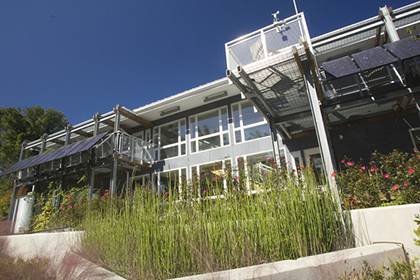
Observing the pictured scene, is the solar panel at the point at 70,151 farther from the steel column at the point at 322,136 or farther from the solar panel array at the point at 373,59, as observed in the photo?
the solar panel array at the point at 373,59

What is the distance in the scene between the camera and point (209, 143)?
1072cm

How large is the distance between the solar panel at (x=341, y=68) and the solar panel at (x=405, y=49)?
0.81 meters

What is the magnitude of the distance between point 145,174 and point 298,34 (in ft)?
30.6

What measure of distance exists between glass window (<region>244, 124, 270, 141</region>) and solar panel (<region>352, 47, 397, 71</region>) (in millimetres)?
4549

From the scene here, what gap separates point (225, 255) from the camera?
2.74 meters

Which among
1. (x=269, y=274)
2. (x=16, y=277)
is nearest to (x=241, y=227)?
(x=269, y=274)

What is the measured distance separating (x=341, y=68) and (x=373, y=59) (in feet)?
2.17

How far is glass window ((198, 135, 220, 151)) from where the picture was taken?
1051cm

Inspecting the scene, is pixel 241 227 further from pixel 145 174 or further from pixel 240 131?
pixel 145 174

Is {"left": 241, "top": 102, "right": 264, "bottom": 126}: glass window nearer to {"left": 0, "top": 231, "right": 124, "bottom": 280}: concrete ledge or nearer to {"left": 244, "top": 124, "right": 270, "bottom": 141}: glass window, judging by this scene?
{"left": 244, "top": 124, "right": 270, "bottom": 141}: glass window

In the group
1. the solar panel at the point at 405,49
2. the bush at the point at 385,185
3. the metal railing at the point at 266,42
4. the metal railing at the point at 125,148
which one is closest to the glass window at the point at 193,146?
the metal railing at the point at 125,148

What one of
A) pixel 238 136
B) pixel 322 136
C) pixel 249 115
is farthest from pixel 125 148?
pixel 322 136

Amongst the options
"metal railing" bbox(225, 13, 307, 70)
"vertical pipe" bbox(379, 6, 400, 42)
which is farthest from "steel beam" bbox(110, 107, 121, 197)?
"vertical pipe" bbox(379, 6, 400, 42)

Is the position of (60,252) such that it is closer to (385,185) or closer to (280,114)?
(385,185)
